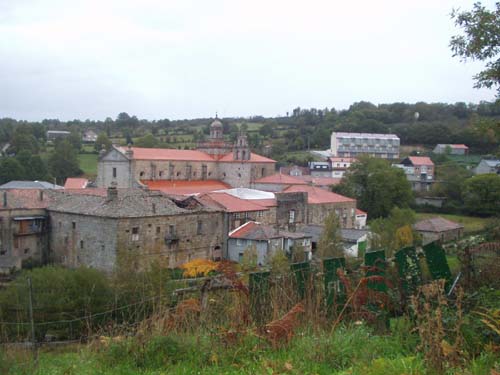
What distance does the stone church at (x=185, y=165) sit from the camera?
38.6 m

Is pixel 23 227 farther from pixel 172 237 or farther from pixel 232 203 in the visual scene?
pixel 232 203

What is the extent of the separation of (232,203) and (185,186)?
1021cm

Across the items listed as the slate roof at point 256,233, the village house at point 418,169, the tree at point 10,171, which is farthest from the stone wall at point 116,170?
the village house at point 418,169

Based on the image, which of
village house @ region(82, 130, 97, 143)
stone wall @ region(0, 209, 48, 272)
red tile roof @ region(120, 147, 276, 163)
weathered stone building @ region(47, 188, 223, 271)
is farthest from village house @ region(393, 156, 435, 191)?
village house @ region(82, 130, 97, 143)

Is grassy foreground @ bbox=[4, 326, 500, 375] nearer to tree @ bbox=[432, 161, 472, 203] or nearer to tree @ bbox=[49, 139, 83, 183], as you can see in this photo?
tree @ bbox=[432, 161, 472, 203]

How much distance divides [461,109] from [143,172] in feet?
259

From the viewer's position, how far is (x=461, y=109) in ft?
332

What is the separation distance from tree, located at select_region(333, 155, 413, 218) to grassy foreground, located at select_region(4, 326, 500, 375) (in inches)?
1628

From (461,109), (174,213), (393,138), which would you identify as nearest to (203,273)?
(174,213)

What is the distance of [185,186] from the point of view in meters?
40.8

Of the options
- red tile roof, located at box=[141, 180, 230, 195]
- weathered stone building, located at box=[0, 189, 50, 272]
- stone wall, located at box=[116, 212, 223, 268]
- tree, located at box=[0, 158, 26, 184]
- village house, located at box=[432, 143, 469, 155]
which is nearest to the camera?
stone wall, located at box=[116, 212, 223, 268]

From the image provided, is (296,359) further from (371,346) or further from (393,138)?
(393,138)

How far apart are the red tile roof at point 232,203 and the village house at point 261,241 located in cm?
115

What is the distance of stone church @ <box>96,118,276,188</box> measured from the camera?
1521 inches
